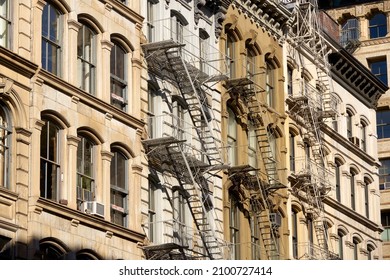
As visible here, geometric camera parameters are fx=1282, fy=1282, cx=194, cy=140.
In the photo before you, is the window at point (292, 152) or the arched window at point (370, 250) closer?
the window at point (292, 152)

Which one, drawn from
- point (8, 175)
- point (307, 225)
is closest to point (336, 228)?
point (307, 225)

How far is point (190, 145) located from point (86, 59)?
5.96m

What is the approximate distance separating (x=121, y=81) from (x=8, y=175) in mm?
8087

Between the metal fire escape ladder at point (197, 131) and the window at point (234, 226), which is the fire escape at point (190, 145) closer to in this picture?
the metal fire escape ladder at point (197, 131)

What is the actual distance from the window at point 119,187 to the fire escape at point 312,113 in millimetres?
15360

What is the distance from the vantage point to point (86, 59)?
4147 cm

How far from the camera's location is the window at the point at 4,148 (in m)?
36.2

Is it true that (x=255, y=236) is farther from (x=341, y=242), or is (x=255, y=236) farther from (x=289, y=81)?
(x=341, y=242)

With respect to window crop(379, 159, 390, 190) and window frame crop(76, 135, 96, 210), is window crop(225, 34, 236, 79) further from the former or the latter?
window crop(379, 159, 390, 190)

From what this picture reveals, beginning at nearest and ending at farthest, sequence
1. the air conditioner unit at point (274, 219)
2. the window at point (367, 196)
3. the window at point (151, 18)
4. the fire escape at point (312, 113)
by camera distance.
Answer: the window at point (151, 18), the air conditioner unit at point (274, 219), the fire escape at point (312, 113), the window at point (367, 196)

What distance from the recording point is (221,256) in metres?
46.0

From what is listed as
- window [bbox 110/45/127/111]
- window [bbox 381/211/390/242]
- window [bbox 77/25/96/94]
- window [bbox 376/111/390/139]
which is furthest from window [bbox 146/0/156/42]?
window [bbox 376/111/390/139]

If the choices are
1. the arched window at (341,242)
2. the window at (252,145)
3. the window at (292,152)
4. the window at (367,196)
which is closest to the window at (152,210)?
the window at (252,145)
